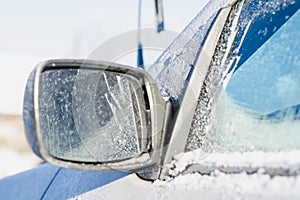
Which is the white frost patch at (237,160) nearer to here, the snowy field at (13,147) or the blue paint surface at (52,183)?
the blue paint surface at (52,183)

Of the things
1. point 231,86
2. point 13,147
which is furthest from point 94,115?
point 13,147

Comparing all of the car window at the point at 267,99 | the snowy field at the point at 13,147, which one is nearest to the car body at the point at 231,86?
the car window at the point at 267,99

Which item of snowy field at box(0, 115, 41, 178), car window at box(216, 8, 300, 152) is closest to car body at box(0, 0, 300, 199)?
car window at box(216, 8, 300, 152)

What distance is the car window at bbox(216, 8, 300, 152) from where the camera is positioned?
1.02 meters

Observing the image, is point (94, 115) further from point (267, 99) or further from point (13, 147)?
point (13, 147)

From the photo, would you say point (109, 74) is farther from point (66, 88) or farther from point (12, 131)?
point (12, 131)

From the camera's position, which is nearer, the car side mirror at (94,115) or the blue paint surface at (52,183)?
the car side mirror at (94,115)

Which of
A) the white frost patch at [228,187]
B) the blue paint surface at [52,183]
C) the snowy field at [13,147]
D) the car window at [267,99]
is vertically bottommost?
the snowy field at [13,147]

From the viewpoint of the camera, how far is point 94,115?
4.53 ft

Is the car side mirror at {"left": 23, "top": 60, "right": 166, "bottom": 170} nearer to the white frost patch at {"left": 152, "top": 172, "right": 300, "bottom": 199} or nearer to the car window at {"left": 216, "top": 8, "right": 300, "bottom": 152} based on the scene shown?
the white frost patch at {"left": 152, "top": 172, "right": 300, "bottom": 199}

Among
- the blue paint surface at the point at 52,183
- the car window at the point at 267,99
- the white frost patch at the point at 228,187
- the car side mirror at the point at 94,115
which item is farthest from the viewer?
the blue paint surface at the point at 52,183

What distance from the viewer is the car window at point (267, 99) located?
1.02 metres

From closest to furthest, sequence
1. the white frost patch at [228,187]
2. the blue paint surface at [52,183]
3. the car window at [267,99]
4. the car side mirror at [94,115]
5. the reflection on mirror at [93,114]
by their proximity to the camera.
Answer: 1. the white frost patch at [228,187]
2. the car window at [267,99]
3. the car side mirror at [94,115]
4. the reflection on mirror at [93,114]
5. the blue paint surface at [52,183]

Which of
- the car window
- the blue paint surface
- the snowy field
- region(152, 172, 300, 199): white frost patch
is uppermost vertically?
the car window
